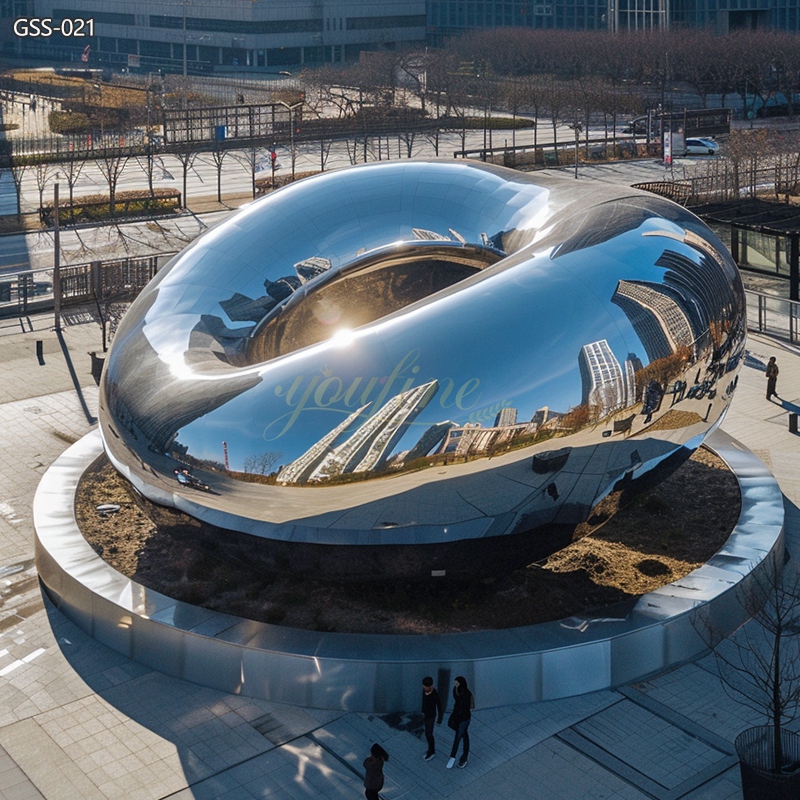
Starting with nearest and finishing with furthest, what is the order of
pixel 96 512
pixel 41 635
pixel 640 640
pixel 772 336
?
1. pixel 640 640
2. pixel 41 635
3. pixel 96 512
4. pixel 772 336

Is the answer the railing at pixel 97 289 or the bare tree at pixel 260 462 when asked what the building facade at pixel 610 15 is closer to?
the railing at pixel 97 289

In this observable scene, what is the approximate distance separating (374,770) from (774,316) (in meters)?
26.4

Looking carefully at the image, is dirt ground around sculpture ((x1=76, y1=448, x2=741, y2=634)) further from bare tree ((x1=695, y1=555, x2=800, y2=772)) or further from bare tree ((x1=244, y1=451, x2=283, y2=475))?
bare tree ((x1=244, y1=451, x2=283, y2=475))

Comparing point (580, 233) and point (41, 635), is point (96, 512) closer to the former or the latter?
point (41, 635)

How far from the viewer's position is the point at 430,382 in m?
18.0

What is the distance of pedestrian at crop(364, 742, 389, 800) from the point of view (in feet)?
53.4

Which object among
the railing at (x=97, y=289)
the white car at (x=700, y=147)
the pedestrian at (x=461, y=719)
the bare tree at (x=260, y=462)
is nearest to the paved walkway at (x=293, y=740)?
the pedestrian at (x=461, y=719)

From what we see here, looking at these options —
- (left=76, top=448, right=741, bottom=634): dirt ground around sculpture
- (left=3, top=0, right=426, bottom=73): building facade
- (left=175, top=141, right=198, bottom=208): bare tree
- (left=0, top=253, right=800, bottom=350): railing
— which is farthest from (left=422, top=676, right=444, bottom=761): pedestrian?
(left=3, top=0, right=426, bottom=73): building facade

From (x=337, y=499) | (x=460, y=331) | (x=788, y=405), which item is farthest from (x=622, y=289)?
(x=788, y=405)

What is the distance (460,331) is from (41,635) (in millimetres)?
8608

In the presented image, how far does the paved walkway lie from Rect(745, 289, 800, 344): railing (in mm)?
19694

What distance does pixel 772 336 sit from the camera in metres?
37.9

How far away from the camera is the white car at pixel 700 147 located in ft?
253

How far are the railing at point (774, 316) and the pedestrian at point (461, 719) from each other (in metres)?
22.8
